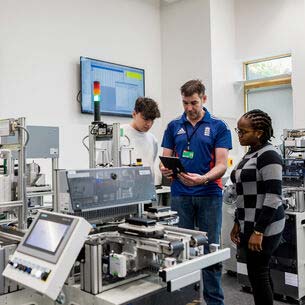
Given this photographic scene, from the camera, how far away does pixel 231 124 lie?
4.94m

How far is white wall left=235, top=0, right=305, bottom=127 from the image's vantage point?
4324 mm

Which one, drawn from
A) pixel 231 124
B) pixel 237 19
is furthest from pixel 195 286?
pixel 237 19

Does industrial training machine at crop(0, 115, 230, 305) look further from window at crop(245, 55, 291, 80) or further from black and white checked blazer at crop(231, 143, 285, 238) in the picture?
window at crop(245, 55, 291, 80)

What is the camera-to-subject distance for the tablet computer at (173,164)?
2.03 metres

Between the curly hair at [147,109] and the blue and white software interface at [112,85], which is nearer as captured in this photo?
the curly hair at [147,109]

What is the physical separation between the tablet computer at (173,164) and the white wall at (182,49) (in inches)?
105

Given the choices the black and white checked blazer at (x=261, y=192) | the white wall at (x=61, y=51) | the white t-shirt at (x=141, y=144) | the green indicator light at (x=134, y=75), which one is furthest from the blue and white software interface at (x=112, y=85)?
the black and white checked blazer at (x=261, y=192)

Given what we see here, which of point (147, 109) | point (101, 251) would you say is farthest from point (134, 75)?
point (101, 251)

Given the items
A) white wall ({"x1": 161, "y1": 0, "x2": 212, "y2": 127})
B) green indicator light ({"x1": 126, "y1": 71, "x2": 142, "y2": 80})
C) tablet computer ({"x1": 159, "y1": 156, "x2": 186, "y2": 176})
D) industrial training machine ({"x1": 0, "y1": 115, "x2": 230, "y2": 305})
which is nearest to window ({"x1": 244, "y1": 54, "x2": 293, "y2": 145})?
white wall ({"x1": 161, "y1": 0, "x2": 212, "y2": 127})

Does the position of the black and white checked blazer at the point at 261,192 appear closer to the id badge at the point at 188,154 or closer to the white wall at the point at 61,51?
the id badge at the point at 188,154

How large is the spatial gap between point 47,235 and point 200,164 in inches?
45.5

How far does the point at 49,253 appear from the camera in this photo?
4.29ft

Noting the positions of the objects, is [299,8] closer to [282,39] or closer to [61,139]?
[282,39]

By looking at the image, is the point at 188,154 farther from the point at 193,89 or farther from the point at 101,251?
the point at 101,251
